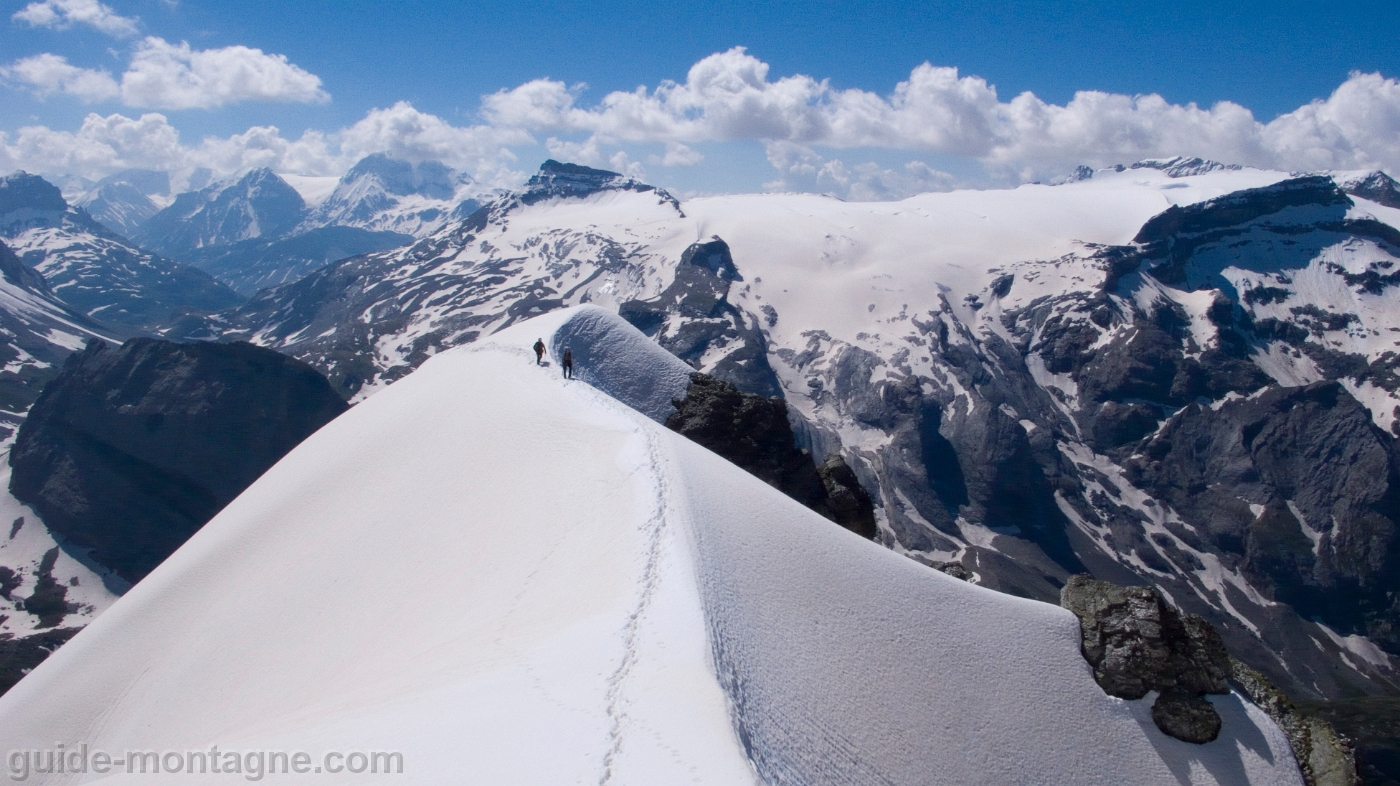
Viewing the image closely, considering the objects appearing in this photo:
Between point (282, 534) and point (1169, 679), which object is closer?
point (1169, 679)

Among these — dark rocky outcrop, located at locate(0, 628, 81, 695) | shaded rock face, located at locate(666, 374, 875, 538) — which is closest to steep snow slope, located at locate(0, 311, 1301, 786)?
shaded rock face, located at locate(666, 374, 875, 538)

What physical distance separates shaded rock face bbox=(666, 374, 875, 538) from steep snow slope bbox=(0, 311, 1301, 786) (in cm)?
1156

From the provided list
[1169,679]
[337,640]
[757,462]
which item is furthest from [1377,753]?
[337,640]

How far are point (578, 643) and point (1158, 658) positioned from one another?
80.3 ft

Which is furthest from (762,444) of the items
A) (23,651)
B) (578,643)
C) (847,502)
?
(23,651)

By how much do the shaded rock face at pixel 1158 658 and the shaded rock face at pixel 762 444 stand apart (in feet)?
66.4

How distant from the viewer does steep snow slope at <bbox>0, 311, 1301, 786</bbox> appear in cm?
1673

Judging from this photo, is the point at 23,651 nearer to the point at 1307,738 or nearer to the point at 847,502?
the point at 847,502

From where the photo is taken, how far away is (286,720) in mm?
21844

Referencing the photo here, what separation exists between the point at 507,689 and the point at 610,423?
19369mm

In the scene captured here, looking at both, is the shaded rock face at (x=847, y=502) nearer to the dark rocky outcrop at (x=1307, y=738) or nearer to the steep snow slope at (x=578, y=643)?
the steep snow slope at (x=578, y=643)

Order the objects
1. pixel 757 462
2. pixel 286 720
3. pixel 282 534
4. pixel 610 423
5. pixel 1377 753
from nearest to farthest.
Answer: pixel 286 720 → pixel 610 423 → pixel 282 534 → pixel 757 462 → pixel 1377 753

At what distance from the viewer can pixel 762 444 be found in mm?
50312

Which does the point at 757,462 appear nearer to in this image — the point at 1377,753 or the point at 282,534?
the point at 282,534
